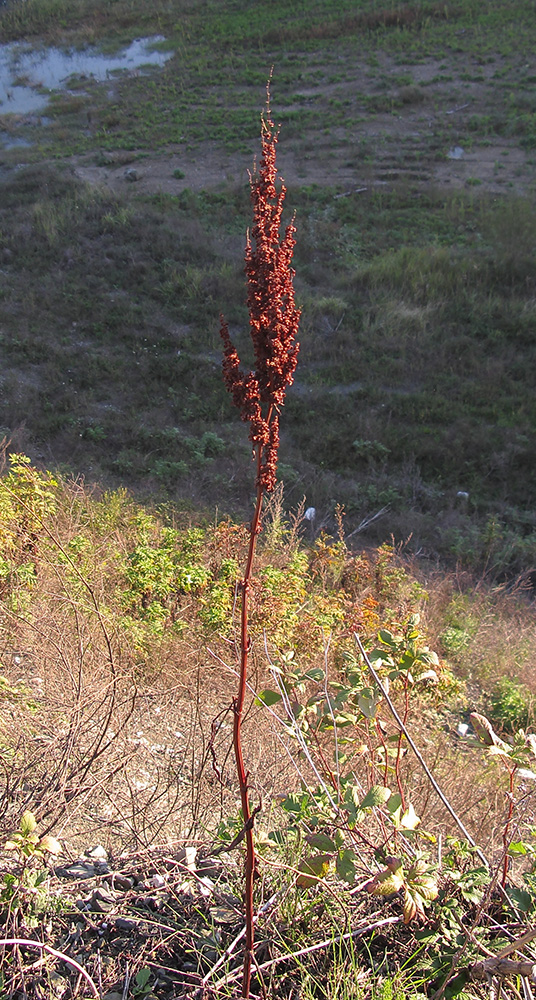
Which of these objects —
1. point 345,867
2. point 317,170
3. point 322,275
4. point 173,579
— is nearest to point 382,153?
point 317,170

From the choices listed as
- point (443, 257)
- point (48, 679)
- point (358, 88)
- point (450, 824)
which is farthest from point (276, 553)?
point (358, 88)

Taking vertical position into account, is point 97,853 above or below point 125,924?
below

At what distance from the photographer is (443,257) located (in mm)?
12125

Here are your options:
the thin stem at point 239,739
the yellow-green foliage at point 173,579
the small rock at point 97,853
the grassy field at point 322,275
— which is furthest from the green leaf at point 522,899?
the grassy field at point 322,275

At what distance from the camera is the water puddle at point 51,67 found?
22297 millimetres

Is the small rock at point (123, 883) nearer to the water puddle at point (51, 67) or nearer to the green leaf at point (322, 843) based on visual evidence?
the green leaf at point (322, 843)

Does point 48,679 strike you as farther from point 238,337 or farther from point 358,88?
point 358,88

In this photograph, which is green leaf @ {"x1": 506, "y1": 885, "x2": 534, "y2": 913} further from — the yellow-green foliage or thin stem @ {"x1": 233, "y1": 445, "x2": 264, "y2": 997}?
the yellow-green foliage

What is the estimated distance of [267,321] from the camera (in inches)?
48.2

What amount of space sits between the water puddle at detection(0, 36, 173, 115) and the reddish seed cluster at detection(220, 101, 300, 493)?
960 inches

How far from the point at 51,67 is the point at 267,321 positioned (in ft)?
94.7

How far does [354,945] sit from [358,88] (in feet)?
75.0

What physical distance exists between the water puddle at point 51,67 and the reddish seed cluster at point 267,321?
960 inches

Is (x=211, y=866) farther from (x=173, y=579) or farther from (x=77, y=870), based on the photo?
(x=173, y=579)
